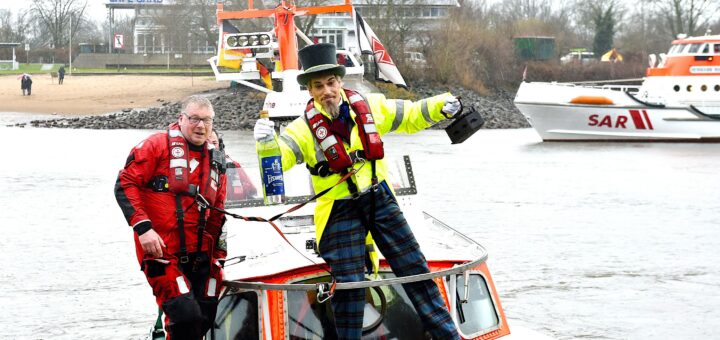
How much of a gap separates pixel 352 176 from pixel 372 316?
2.30ft

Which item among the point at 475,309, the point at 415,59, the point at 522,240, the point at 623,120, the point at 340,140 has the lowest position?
the point at 522,240

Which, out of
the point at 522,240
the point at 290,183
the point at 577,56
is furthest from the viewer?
the point at 577,56

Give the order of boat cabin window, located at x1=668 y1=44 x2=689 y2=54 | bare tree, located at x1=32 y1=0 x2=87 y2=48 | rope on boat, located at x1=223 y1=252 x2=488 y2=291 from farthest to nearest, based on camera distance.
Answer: bare tree, located at x1=32 y1=0 x2=87 y2=48
boat cabin window, located at x1=668 y1=44 x2=689 y2=54
rope on boat, located at x1=223 y1=252 x2=488 y2=291

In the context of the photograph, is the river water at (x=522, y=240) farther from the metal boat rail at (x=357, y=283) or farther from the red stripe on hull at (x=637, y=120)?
the red stripe on hull at (x=637, y=120)

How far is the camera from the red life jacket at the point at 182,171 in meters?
5.16

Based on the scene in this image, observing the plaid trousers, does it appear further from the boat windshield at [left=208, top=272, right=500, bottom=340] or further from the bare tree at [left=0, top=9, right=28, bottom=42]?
the bare tree at [left=0, top=9, right=28, bottom=42]

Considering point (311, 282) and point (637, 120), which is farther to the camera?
point (637, 120)

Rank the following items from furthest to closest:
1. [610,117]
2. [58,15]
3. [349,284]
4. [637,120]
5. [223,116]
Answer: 1. [58,15]
2. [223,116]
3. [610,117]
4. [637,120]
5. [349,284]

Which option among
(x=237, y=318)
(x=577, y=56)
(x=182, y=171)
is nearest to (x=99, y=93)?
(x=577, y=56)

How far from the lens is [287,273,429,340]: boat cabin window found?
16.7 feet

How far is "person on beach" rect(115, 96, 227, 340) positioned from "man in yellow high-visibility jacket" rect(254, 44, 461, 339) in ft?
1.24

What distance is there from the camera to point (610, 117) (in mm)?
33406

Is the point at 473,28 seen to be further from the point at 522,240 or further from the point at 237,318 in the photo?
the point at 237,318

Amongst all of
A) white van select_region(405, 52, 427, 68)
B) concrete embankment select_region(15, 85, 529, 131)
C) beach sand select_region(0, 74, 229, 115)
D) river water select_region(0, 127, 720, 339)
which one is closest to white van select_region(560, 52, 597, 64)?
white van select_region(405, 52, 427, 68)
